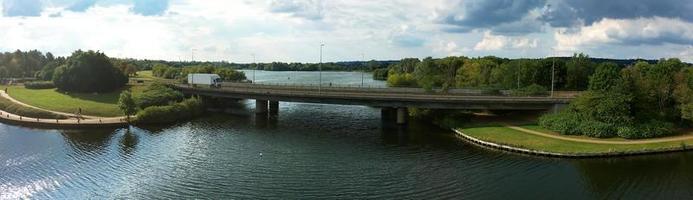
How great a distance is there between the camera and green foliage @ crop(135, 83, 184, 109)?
102m

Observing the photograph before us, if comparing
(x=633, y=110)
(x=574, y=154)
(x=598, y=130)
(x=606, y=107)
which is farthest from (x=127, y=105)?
(x=633, y=110)

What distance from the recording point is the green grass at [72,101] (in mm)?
100750

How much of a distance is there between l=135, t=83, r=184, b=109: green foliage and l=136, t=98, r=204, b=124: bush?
3066mm

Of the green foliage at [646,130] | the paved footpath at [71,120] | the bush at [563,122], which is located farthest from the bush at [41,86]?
the green foliage at [646,130]

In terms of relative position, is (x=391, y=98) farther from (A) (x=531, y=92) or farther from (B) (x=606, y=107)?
(B) (x=606, y=107)

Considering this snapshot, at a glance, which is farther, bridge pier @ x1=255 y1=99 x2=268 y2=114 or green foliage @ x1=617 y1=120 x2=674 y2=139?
bridge pier @ x1=255 y1=99 x2=268 y2=114

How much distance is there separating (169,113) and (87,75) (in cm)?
3555

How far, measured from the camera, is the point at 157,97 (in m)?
104

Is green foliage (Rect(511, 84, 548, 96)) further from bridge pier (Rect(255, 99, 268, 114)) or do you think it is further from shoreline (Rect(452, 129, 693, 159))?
bridge pier (Rect(255, 99, 268, 114))

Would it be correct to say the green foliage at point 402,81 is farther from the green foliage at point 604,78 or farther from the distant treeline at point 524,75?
the green foliage at point 604,78

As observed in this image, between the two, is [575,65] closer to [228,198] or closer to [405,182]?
[405,182]

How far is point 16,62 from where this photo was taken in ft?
597

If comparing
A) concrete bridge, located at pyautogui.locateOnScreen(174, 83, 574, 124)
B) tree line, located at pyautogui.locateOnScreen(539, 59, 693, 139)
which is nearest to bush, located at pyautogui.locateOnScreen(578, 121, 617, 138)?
tree line, located at pyautogui.locateOnScreen(539, 59, 693, 139)

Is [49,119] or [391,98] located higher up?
[391,98]
